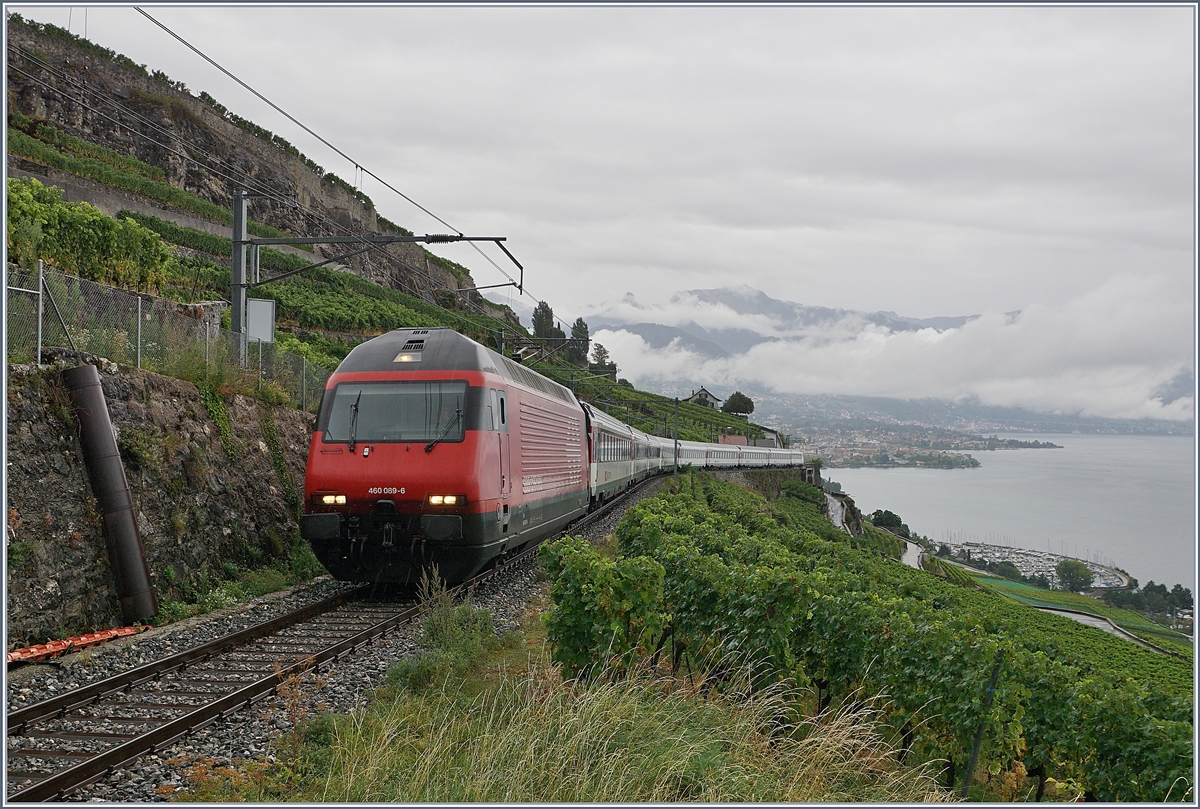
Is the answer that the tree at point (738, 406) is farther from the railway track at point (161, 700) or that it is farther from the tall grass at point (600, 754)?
the tall grass at point (600, 754)

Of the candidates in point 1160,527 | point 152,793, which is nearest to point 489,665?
point 152,793

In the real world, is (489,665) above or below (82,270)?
below

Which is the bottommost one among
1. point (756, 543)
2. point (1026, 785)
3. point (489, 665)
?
point (1026, 785)

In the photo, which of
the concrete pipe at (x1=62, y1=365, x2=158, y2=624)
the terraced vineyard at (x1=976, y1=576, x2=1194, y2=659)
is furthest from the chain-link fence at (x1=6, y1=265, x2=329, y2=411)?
the terraced vineyard at (x1=976, y1=576, x2=1194, y2=659)

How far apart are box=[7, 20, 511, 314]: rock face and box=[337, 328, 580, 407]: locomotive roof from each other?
3036cm

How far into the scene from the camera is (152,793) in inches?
205

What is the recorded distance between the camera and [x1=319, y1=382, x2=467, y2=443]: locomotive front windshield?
11.8 metres

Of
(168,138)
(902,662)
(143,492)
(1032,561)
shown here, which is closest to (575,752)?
(902,662)

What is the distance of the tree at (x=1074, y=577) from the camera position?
3354 inches

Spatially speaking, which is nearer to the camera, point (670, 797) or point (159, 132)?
point (670, 797)

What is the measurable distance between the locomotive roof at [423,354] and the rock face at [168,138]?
30358 mm

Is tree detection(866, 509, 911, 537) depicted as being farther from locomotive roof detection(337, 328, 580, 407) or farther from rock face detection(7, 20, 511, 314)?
locomotive roof detection(337, 328, 580, 407)

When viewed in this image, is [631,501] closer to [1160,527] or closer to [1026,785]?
[1026,785]

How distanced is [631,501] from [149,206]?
30.0 metres
